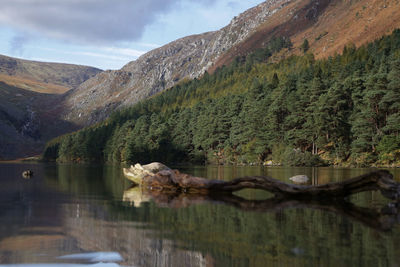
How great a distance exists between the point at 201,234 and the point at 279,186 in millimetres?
7837

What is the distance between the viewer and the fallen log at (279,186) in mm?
15070

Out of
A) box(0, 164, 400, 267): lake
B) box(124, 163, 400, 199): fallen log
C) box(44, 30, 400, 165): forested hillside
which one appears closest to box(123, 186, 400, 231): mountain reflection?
box(0, 164, 400, 267): lake

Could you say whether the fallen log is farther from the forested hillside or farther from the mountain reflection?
the forested hillside

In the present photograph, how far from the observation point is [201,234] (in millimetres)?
10094

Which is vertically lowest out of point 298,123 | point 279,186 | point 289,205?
point 289,205

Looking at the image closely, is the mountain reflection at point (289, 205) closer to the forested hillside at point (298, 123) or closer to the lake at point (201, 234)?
the lake at point (201, 234)

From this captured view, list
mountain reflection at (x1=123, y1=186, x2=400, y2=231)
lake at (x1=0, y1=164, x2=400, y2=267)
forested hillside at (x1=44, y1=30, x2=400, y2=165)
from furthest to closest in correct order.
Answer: forested hillside at (x1=44, y1=30, x2=400, y2=165) < mountain reflection at (x1=123, y1=186, x2=400, y2=231) < lake at (x1=0, y1=164, x2=400, y2=267)

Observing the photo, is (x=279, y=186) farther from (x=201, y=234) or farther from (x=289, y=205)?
(x=201, y=234)

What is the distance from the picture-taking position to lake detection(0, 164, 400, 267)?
25.4ft

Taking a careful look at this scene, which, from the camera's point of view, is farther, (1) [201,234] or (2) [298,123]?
(2) [298,123]

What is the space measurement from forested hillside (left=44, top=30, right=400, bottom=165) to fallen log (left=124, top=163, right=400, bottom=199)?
44836 millimetres

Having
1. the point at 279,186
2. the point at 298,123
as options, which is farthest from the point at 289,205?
the point at 298,123

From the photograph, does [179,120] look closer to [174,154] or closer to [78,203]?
[174,154]

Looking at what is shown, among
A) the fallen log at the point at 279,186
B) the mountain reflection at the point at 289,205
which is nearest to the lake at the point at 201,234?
the mountain reflection at the point at 289,205
